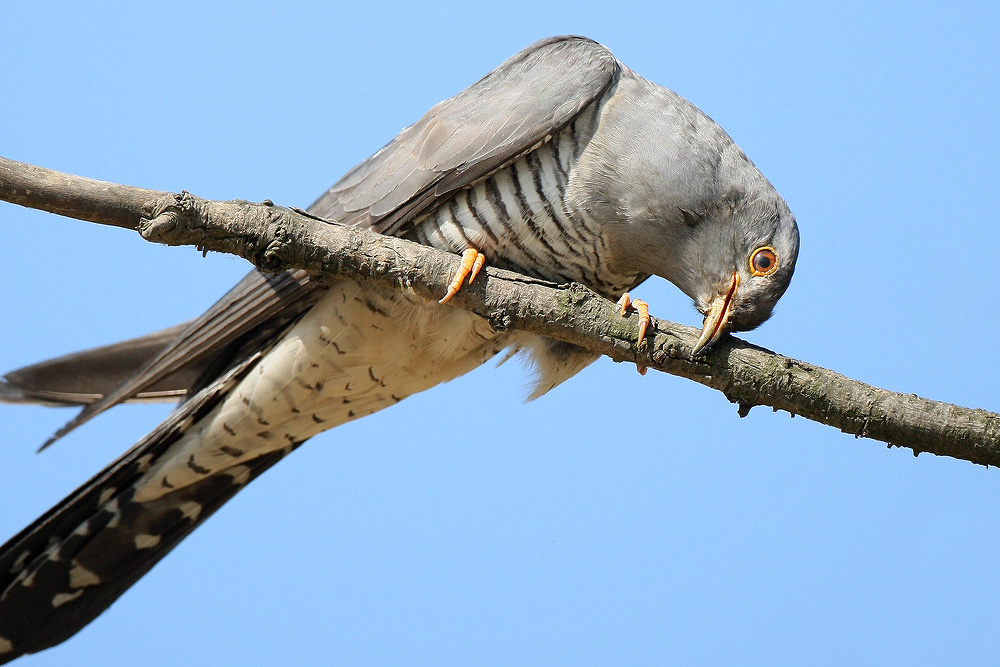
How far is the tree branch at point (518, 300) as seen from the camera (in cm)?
226

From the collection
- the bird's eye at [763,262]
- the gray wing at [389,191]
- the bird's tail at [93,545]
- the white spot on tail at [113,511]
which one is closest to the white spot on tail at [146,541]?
the bird's tail at [93,545]

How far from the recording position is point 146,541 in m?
3.41

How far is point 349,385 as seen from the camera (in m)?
3.41

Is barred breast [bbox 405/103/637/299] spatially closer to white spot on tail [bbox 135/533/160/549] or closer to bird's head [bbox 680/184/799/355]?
bird's head [bbox 680/184/799/355]

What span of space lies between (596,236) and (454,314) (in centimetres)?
57

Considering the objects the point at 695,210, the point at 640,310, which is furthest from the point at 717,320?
the point at 695,210

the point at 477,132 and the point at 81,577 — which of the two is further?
the point at 81,577

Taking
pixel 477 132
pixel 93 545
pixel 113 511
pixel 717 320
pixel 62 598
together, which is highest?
pixel 477 132

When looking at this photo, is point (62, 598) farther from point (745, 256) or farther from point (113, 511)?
point (745, 256)

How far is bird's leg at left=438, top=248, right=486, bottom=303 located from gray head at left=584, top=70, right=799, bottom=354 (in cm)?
48

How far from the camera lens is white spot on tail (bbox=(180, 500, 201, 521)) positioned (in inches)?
136

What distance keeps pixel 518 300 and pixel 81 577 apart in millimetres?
2022

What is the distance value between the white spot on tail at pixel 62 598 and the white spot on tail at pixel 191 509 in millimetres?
459

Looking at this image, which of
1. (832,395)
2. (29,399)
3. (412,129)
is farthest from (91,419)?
(832,395)
